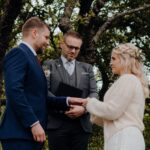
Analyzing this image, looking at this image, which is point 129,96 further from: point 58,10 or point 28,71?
point 58,10

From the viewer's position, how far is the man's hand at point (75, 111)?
667 centimetres

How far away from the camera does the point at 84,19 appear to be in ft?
36.5

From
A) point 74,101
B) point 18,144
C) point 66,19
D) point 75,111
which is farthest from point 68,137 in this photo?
point 66,19

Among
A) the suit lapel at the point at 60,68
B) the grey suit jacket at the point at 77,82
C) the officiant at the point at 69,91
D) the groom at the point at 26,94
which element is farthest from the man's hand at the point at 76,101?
the groom at the point at 26,94

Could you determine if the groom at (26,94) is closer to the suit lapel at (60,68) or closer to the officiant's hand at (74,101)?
the officiant's hand at (74,101)

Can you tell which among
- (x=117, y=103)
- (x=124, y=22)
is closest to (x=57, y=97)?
(x=117, y=103)

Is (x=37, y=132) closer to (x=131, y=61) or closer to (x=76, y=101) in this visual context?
(x=76, y=101)

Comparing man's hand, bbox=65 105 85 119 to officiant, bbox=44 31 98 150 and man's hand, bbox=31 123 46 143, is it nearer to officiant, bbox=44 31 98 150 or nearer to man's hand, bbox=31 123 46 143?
officiant, bbox=44 31 98 150

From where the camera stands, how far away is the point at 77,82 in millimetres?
7168

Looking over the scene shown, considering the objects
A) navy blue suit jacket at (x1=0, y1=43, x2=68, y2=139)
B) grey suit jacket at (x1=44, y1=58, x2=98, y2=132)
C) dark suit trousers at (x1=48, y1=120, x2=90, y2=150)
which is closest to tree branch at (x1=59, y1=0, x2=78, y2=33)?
grey suit jacket at (x1=44, y1=58, x2=98, y2=132)

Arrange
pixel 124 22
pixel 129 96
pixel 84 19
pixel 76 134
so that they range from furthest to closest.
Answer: pixel 124 22 → pixel 84 19 → pixel 76 134 → pixel 129 96

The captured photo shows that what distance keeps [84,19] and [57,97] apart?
16.1 ft

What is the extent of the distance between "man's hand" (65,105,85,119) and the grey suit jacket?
0.57 ft

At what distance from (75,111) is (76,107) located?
0.23 ft
